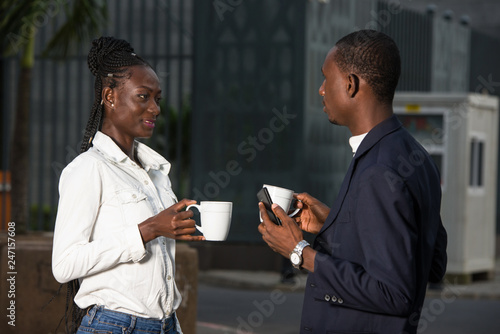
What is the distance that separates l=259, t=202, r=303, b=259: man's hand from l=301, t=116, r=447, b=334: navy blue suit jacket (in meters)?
0.07

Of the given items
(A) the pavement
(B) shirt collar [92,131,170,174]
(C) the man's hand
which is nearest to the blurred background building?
(A) the pavement

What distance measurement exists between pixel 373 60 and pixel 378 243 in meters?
0.54

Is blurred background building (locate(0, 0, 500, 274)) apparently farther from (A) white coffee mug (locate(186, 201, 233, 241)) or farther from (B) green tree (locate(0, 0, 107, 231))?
(A) white coffee mug (locate(186, 201, 233, 241))

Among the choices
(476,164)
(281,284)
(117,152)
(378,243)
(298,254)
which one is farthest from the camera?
(476,164)

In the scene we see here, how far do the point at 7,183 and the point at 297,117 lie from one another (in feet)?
14.5

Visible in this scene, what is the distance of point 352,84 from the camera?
7.86ft

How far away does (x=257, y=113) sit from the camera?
34.9 feet

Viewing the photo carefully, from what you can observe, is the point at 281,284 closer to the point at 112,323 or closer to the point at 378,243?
the point at 112,323

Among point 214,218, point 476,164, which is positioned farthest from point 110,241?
point 476,164

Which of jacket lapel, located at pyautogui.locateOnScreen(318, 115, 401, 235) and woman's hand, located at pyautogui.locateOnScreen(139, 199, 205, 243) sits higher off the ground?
jacket lapel, located at pyautogui.locateOnScreen(318, 115, 401, 235)

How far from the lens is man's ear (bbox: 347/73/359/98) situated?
240cm

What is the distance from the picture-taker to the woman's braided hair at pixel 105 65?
289 centimetres

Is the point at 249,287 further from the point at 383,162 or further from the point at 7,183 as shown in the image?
the point at 383,162

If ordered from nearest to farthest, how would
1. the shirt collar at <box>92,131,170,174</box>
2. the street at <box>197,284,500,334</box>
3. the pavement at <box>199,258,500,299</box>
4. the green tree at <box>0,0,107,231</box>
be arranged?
the shirt collar at <box>92,131,170,174</box> < the street at <box>197,284,500,334</box> < the green tree at <box>0,0,107,231</box> < the pavement at <box>199,258,500,299</box>
